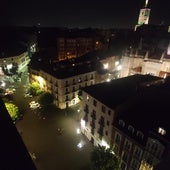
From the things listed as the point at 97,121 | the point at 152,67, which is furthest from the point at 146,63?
the point at 97,121

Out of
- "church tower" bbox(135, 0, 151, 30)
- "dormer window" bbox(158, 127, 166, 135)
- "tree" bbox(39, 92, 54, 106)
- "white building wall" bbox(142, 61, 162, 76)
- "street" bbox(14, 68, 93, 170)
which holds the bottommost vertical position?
"street" bbox(14, 68, 93, 170)

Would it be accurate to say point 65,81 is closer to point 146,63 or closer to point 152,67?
point 146,63

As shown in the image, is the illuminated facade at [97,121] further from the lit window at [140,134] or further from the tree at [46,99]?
the tree at [46,99]

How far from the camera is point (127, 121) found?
36500 mm

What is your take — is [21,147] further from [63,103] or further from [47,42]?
[47,42]

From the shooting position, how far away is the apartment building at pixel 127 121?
3133 centimetres

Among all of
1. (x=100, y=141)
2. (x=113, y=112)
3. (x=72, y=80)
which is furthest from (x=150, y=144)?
(x=72, y=80)

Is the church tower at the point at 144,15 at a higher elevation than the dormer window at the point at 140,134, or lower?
higher

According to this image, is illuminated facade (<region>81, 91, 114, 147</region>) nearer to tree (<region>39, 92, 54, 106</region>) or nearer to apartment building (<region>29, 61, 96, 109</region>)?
apartment building (<region>29, 61, 96, 109</region>)

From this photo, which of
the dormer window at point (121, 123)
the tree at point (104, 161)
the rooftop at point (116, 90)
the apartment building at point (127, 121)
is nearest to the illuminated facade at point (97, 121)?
the apartment building at point (127, 121)

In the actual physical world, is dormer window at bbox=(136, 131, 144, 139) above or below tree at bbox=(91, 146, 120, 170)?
above

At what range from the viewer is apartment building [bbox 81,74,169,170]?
31.3 metres

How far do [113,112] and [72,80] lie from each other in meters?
28.9

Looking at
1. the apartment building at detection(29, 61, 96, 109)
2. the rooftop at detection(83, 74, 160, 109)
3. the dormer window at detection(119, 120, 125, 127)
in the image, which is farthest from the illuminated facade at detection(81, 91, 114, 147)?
the apartment building at detection(29, 61, 96, 109)
